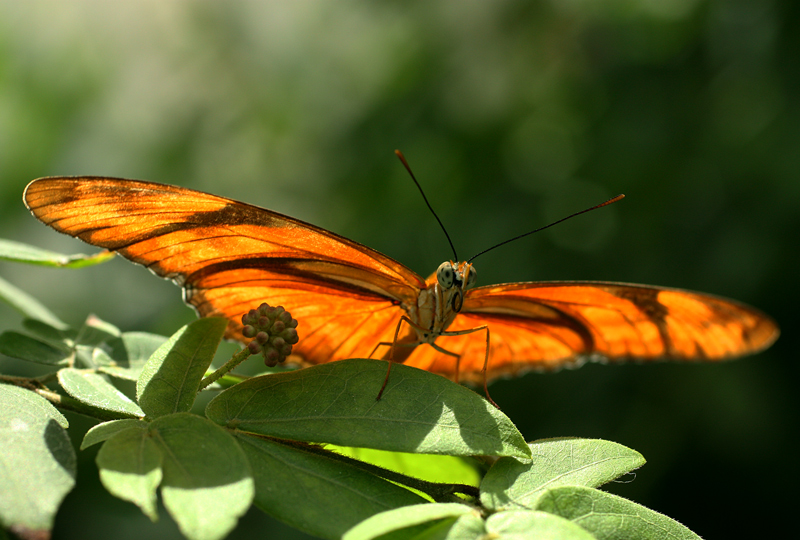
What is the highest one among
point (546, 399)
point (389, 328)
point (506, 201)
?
point (506, 201)

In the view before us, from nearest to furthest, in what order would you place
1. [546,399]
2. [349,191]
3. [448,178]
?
[546,399] → [448,178] → [349,191]

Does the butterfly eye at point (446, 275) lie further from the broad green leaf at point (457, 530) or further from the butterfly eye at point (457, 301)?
the broad green leaf at point (457, 530)

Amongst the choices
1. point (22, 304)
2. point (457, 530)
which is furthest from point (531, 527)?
point (22, 304)

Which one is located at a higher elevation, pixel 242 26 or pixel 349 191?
pixel 242 26

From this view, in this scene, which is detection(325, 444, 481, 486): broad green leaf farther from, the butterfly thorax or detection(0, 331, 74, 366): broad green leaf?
detection(0, 331, 74, 366): broad green leaf

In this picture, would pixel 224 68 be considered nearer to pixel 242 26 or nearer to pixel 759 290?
pixel 242 26

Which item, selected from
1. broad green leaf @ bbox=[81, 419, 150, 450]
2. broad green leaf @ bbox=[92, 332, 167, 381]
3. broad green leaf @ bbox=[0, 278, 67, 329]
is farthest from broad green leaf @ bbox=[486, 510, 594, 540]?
broad green leaf @ bbox=[0, 278, 67, 329]

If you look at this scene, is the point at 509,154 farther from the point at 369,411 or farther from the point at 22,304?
the point at 369,411

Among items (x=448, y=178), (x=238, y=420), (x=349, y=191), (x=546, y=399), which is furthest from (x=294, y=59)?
(x=238, y=420)
